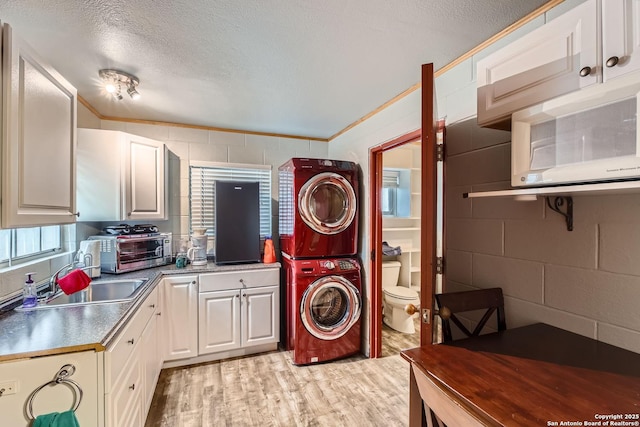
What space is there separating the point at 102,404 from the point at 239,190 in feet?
6.38

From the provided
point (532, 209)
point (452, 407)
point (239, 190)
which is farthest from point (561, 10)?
point (239, 190)

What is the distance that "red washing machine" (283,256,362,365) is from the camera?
2555 millimetres

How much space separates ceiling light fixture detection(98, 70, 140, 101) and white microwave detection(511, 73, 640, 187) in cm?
235

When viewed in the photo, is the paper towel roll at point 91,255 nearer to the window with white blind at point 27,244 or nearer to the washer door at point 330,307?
the window with white blind at point 27,244

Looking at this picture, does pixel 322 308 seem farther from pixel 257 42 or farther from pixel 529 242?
pixel 257 42

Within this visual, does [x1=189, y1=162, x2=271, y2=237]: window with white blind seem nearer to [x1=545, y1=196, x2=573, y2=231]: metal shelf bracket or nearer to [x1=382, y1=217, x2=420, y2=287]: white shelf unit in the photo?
[x1=382, y1=217, x2=420, y2=287]: white shelf unit

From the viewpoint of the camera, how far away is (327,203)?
107 inches

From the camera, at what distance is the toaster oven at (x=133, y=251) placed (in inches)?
89.5

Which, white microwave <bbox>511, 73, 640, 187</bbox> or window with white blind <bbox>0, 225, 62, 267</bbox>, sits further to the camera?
window with white blind <bbox>0, 225, 62, 267</bbox>

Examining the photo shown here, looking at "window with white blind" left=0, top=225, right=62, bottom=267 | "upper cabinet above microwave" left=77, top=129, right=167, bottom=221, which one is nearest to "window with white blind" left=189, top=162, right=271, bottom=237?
"upper cabinet above microwave" left=77, top=129, right=167, bottom=221

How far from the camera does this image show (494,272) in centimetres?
152

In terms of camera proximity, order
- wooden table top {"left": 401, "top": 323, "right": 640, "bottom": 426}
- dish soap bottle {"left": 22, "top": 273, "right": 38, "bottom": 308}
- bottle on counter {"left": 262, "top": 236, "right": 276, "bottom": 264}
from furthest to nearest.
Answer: bottle on counter {"left": 262, "top": 236, "right": 276, "bottom": 264} → dish soap bottle {"left": 22, "top": 273, "right": 38, "bottom": 308} → wooden table top {"left": 401, "top": 323, "right": 640, "bottom": 426}

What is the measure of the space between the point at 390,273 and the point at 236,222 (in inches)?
79.1

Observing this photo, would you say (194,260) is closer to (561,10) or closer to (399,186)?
(399,186)
